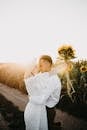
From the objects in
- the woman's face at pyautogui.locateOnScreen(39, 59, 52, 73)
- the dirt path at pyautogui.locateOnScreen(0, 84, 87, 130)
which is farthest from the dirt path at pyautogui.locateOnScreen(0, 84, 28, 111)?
the woman's face at pyautogui.locateOnScreen(39, 59, 52, 73)

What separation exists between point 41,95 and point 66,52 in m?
0.40

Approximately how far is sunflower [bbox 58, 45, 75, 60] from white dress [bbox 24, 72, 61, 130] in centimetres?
18

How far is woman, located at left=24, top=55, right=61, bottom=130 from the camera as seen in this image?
6.76 feet

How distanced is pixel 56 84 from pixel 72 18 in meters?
0.57

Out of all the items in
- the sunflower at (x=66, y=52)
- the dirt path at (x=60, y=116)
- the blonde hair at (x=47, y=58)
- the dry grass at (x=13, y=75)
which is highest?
the sunflower at (x=66, y=52)

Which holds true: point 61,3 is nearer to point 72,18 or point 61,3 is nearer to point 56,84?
point 72,18

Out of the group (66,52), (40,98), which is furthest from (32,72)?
(66,52)

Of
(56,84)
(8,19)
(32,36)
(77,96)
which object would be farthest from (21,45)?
(77,96)

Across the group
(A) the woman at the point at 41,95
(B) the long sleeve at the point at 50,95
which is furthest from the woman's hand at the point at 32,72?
(B) the long sleeve at the point at 50,95

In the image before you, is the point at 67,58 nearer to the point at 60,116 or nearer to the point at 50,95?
the point at 50,95

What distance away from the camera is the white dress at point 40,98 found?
81.1 inches

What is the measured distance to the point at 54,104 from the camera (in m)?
2.07

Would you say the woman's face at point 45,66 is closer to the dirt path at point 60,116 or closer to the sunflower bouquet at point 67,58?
the sunflower bouquet at point 67,58

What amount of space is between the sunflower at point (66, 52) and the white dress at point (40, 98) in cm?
18
